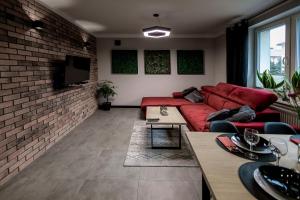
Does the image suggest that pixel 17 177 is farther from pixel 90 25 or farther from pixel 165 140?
pixel 90 25

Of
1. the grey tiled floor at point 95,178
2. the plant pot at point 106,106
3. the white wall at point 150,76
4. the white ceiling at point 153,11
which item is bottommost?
the grey tiled floor at point 95,178

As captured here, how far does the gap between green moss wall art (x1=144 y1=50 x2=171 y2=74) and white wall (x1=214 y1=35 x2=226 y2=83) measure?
147cm

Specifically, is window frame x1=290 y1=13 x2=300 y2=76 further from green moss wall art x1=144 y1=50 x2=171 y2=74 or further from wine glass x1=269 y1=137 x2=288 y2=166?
green moss wall art x1=144 y1=50 x2=171 y2=74

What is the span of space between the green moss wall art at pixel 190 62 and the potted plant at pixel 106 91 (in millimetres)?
2167

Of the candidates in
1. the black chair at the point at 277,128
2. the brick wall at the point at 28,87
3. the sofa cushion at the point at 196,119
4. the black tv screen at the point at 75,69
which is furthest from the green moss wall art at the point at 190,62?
the black chair at the point at 277,128

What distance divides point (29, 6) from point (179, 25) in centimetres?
338

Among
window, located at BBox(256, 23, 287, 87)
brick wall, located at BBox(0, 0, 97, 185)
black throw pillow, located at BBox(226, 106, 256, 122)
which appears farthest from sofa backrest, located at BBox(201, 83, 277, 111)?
brick wall, located at BBox(0, 0, 97, 185)

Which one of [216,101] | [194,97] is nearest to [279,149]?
[216,101]

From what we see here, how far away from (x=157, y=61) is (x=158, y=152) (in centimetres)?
424

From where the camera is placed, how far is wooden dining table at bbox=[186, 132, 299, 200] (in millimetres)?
950

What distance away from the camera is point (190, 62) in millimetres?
7070

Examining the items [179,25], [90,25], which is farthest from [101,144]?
[179,25]

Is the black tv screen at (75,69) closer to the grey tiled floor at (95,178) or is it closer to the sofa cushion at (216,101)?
the grey tiled floor at (95,178)

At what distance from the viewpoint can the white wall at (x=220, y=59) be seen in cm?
626
